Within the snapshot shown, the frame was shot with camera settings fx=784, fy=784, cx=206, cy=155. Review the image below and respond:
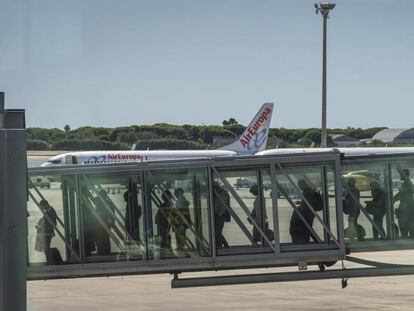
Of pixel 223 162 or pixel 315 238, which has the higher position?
pixel 223 162

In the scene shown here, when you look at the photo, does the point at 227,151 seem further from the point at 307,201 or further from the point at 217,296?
the point at 307,201

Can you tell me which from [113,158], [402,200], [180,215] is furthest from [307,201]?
[113,158]

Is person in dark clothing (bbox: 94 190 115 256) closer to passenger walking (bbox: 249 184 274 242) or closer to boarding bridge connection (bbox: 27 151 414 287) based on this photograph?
boarding bridge connection (bbox: 27 151 414 287)

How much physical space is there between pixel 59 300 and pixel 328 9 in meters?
11.4

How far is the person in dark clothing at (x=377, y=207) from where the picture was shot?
54.4 feet

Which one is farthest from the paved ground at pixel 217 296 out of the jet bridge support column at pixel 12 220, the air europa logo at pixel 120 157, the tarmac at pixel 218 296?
the air europa logo at pixel 120 157

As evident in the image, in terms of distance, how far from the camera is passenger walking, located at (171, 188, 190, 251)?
1669 cm

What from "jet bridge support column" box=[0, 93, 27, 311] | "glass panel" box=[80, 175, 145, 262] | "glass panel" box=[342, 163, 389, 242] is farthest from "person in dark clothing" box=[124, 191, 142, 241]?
"jet bridge support column" box=[0, 93, 27, 311]

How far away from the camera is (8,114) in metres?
10.0

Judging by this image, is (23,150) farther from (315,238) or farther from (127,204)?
(315,238)

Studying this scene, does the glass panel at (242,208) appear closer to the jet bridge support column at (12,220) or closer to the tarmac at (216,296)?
the tarmac at (216,296)

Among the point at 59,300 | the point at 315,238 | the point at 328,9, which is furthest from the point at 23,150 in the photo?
the point at 59,300

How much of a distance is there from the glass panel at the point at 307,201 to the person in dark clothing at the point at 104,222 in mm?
3563

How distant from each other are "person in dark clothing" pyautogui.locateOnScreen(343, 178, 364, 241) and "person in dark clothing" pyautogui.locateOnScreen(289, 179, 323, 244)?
62 cm
